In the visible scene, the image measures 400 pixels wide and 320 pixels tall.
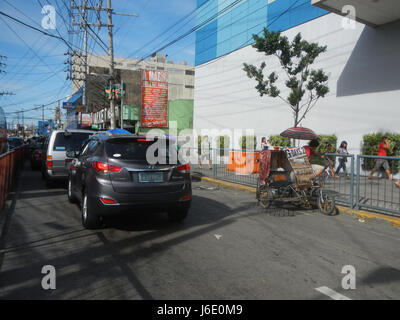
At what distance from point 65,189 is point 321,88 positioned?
963 cm

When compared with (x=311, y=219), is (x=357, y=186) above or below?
above

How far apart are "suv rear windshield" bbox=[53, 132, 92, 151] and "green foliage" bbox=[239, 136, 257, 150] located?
471 inches

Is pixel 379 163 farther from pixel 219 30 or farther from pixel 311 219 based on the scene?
pixel 219 30

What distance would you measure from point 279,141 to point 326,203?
Result: 429 inches

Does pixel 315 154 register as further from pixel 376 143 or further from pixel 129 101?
pixel 129 101

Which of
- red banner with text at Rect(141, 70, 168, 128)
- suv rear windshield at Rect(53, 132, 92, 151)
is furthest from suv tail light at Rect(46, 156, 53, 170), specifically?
red banner with text at Rect(141, 70, 168, 128)

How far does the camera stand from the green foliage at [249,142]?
67.4 feet

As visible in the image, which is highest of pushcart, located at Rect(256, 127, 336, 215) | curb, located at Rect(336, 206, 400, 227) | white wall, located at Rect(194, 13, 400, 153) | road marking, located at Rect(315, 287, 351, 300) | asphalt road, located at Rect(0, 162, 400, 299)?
white wall, located at Rect(194, 13, 400, 153)

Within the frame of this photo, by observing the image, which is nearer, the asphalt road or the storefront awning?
the asphalt road

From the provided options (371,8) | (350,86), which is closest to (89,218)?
(371,8)

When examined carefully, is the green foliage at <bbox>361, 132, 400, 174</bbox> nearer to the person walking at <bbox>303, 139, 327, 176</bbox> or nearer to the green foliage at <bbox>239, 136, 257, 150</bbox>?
the person walking at <bbox>303, 139, 327, 176</bbox>

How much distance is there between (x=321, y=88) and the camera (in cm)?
1233

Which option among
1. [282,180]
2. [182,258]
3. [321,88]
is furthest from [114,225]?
[321,88]

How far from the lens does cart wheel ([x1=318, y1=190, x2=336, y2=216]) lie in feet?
24.3
